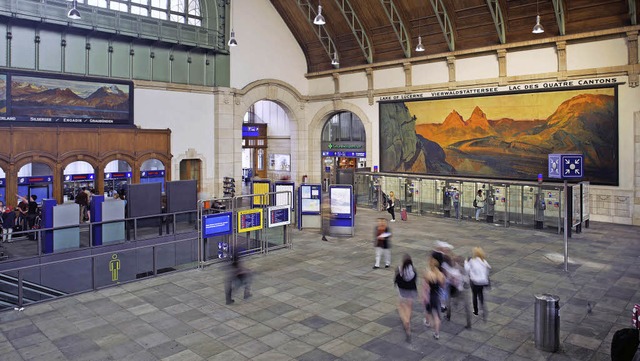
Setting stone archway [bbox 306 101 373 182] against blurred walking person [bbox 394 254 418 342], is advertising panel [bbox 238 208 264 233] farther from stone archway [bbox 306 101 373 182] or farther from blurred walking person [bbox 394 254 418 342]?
stone archway [bbox 306 101 373 182]

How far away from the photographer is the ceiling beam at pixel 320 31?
27511 mm

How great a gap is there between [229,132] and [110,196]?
24.8ft

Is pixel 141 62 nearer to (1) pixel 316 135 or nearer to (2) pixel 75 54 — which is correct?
(2) pixel 75 54

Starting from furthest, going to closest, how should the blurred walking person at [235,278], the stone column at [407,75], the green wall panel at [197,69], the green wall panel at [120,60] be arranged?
the stone column at [407,75] → the green wall panel at [197,69] → the green wall panel at [120,60] → the blurred walking person at [235,278]

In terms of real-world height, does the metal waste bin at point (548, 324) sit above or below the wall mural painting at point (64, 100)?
below

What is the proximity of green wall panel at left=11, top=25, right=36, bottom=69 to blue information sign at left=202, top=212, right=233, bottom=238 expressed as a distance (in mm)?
12953

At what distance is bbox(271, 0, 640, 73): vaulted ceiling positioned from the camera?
64.2 ft

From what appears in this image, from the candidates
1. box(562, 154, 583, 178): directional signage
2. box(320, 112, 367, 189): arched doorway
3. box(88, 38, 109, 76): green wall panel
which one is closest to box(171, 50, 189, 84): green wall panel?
box(88, 38, 109, 76): green wall panel

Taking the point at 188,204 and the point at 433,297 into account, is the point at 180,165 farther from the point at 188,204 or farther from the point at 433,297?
the point at 433,297

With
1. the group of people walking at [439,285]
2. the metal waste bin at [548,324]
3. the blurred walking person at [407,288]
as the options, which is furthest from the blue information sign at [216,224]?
the metal waste bin at [548,324]

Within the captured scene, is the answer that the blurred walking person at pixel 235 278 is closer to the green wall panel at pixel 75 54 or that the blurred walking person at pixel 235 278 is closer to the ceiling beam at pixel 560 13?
the green wall panel at pixel 75 54

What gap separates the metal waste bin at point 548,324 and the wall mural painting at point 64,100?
67.2 feet

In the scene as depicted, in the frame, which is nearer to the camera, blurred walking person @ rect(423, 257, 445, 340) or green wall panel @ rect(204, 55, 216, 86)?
blurred walking person @ rect(423, 257, 445, 340)

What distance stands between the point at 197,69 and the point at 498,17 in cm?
1577
